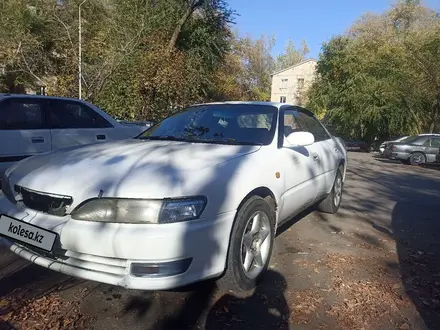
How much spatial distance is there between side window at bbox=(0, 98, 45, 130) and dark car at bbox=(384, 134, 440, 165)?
47.5ft

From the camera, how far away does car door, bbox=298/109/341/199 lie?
4625 millimetres

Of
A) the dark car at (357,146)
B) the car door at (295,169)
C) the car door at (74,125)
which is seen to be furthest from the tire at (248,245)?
the dark car at (357,146)

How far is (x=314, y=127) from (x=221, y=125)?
1.63 meters

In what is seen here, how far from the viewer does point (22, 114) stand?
218 inches

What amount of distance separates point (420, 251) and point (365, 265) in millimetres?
917

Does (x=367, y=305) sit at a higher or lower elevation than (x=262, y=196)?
lower

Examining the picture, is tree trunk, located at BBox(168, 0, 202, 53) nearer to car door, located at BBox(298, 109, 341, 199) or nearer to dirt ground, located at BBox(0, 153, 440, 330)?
car door, located at BBox(298, 109, 341, 199)

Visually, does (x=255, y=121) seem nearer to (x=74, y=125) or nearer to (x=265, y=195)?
(x=265, y=195)

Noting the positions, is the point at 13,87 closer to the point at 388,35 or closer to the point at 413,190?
the point at 413,190

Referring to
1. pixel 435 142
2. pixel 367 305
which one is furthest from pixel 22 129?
pixel 435 142

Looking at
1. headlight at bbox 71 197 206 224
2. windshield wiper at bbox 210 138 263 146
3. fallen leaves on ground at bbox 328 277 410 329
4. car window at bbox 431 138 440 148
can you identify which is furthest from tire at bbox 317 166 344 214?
car window at bbox 431 138 440 148

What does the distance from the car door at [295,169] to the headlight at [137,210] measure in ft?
4.44

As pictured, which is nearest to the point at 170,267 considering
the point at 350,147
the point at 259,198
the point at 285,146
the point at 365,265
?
the point at 259,198

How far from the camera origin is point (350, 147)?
1035 inches
